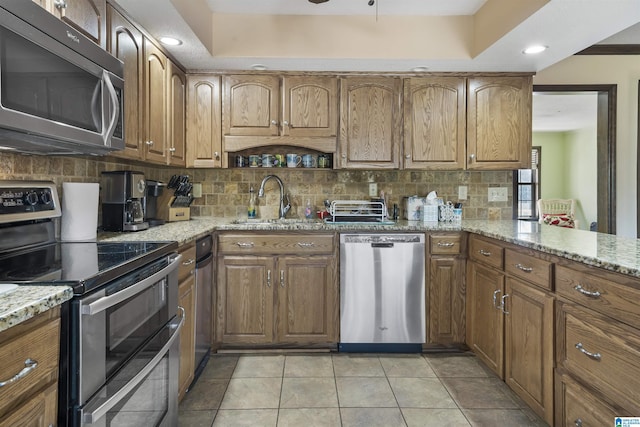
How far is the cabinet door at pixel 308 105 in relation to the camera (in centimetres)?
288

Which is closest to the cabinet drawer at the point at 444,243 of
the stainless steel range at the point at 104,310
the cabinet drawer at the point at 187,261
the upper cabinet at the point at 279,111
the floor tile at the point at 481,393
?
the floor tile at the point at 481,393

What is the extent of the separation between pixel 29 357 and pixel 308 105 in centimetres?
241

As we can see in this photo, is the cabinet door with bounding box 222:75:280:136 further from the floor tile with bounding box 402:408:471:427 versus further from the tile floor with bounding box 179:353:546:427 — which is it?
the floor tile with bounding box 402:408:471:427

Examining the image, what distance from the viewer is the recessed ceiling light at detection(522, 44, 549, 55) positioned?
7.96 ft

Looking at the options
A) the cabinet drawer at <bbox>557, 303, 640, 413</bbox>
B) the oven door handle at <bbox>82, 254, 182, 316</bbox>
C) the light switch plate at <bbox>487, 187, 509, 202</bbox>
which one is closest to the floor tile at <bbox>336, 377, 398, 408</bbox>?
the cabinet drawer at <bbox>557, 303, 640, 413</bbox>

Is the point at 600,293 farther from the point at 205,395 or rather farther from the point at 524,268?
the point at 205,395

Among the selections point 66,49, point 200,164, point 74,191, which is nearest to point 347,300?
point 200,164

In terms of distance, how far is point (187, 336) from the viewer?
2.01 m

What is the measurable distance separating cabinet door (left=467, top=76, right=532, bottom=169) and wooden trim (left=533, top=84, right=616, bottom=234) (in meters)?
0.41

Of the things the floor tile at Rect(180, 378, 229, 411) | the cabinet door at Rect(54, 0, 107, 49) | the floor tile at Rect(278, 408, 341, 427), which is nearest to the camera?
the cabinet door at Rect(54, 0, 107, 49)

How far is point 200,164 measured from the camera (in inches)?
114

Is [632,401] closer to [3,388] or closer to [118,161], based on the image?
[3,388]

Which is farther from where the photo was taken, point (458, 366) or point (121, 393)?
point (458, 366)

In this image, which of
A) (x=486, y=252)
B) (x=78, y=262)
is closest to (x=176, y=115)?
(x=78, y=262)
